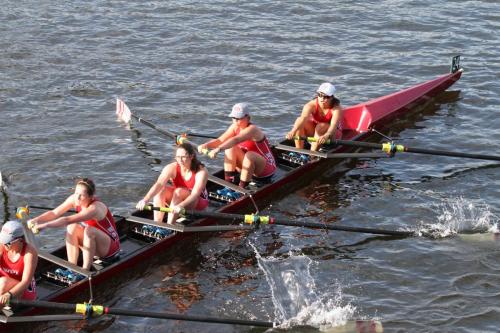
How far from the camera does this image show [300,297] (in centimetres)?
1362

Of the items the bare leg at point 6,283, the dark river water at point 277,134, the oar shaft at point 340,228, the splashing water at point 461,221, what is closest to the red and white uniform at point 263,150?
the dark river water at point 277,134

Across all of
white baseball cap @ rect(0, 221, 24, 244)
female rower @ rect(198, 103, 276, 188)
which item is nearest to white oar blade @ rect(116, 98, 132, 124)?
female rower @ rect(198, 103, 276, 188)

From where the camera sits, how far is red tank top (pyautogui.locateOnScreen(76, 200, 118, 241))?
13.2 meters

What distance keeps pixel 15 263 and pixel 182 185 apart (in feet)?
12.5

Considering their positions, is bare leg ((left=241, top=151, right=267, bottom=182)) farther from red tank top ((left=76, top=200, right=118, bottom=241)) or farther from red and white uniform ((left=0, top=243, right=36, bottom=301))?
red and white uniform ((left=0, top=243, right=36, bottom=301))

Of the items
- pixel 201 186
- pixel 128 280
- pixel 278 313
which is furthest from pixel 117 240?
pixel 278 313

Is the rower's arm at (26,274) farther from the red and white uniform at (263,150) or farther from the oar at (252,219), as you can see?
the red and white uniform at (263,150)

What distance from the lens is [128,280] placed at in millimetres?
13812

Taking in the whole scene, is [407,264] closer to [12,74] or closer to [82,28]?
[12,74]

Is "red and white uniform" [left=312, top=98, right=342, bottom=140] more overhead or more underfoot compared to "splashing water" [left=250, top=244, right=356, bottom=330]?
more overhead

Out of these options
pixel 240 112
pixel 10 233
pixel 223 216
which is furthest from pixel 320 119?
pixel 10 233

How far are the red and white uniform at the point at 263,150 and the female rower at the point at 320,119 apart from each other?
1219 mm

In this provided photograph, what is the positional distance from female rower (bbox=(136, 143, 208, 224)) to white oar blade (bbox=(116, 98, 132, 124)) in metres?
5.29

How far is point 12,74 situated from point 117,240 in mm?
11458
